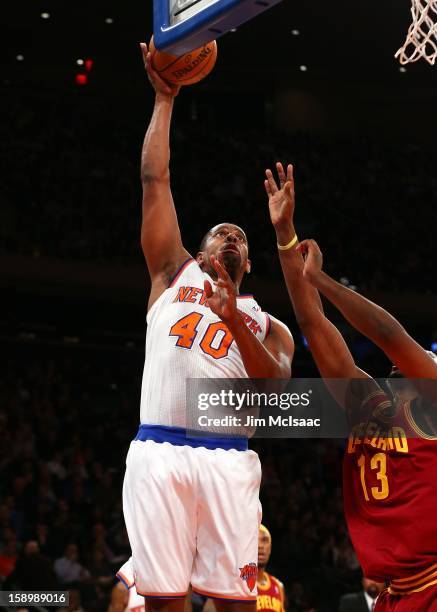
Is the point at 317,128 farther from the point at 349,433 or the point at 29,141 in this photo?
the point at 349,433

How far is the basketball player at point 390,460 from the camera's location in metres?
3.12

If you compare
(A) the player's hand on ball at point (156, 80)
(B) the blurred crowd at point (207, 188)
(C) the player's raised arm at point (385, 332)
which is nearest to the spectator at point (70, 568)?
(B) the blurred crowd at point (207, 188)

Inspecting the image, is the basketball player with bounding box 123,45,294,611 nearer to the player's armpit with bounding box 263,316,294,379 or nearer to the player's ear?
the player's armpit with bounding box 263,316,294,379

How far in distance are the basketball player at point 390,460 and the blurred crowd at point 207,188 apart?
1225 cm

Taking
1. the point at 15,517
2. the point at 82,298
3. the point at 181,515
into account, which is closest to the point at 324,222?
the point at 82,298

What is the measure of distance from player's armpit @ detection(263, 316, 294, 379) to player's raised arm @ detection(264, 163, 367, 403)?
1.52ft

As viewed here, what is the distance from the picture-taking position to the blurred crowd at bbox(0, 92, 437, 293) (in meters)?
15.8

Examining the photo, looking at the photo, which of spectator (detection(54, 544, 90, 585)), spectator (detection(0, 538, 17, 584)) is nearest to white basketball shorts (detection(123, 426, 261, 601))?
spectator (detection(0, 538, 17, 584))

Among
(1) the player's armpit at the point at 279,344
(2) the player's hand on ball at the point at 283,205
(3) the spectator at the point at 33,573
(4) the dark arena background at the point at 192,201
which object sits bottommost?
(3) the spectator at the point at 33,573

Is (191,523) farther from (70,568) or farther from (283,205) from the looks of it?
(70,568)

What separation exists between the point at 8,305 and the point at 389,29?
8.65 metres

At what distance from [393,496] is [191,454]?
95 centimetres

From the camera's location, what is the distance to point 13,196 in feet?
51.2

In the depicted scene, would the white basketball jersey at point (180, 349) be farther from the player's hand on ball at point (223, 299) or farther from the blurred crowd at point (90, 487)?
the blurred crowd at point (90, 487)
